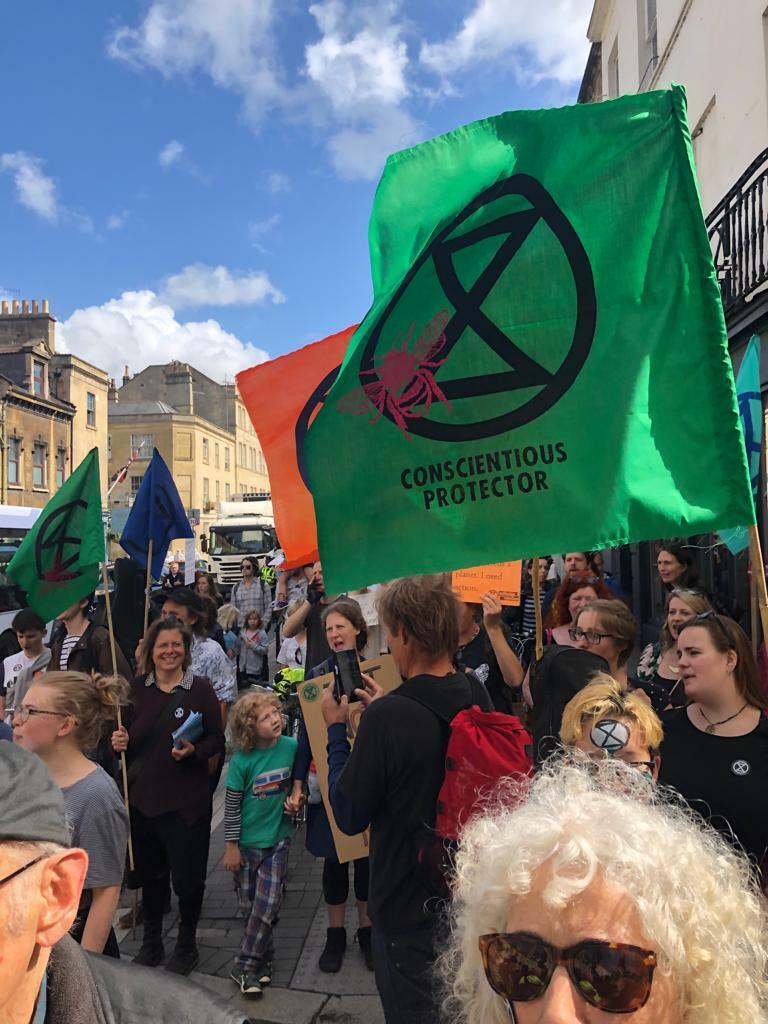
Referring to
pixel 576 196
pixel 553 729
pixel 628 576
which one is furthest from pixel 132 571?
pixel 628 576

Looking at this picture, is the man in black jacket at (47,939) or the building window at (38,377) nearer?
the man in black jacket at (47,939)

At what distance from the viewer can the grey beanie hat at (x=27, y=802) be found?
1.35 meters

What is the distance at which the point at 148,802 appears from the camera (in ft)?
13.3

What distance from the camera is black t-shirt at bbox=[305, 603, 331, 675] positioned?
18.7 ft

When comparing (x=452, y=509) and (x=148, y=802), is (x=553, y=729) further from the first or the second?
(x=148, y=802)

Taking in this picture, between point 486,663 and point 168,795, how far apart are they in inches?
80.2

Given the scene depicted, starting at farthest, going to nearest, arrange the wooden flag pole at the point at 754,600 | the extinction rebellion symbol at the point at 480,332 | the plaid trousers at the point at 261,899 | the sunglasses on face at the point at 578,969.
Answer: the plaid trousers at the point at 261,899, the extinction rebellion symbol at the point at 480,332, the wooden flag pole at the point at 754,600, the sunglasses on face at the point at 578,969

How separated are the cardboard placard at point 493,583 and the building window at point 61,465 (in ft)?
128

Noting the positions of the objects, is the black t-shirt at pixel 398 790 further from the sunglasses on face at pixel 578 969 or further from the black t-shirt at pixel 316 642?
the black t-shirt at pixel 316 642

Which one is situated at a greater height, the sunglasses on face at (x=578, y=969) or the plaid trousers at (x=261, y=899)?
the sunglasses on face at (x=578, y=969)

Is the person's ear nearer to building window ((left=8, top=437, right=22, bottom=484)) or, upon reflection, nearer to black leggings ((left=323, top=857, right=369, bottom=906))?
black leggings ((left=323, top=857, right=369, bottom=906))

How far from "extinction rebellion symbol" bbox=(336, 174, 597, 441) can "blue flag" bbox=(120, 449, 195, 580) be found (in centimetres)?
391

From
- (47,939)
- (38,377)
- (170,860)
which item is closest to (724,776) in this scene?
(47,939)

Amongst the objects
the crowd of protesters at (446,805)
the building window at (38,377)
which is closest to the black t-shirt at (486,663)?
the crowd of protesters at (446,805)
